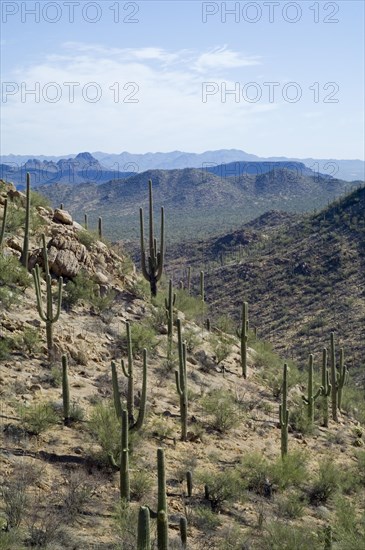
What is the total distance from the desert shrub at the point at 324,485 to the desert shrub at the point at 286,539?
262 centimetres

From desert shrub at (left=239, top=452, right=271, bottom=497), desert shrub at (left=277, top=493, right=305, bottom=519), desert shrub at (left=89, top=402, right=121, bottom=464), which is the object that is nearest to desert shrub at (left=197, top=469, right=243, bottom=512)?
desert shrub at (left=239, top=452, right=271, bottom=497)

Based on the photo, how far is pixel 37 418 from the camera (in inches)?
455

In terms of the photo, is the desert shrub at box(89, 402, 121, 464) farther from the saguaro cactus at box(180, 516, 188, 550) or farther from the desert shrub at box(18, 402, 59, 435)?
the saguaro cactus at box(180, 516, 188, 550)

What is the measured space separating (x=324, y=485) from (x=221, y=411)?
3050mm

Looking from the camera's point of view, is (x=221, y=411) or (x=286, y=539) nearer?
(x=286, y=539)

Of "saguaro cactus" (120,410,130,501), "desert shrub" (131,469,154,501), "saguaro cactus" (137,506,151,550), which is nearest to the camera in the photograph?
"saguaro cactus" (137,506,151,550)

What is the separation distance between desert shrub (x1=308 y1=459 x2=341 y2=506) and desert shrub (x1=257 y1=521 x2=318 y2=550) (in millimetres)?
2624

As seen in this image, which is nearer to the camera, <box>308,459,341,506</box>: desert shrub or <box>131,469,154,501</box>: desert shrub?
<box>131,469,154,501</box>: desert shrub

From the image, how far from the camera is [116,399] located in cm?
1166

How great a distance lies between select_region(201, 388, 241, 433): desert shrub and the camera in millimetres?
14289

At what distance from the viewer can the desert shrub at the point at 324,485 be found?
1202cm

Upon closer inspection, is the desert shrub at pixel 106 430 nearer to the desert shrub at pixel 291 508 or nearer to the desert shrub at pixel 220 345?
the desert shrub at pixel 291 508

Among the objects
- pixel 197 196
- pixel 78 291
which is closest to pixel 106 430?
pixel 78 291

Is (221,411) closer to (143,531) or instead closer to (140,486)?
(140,486)
